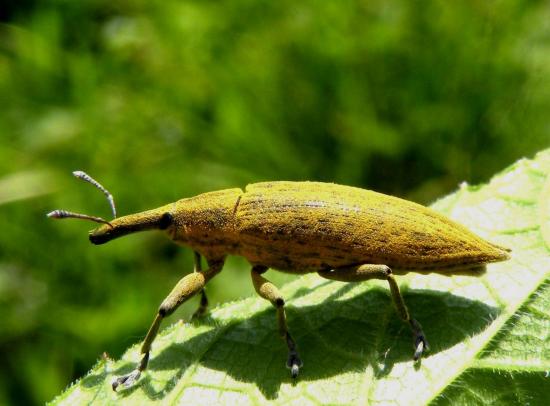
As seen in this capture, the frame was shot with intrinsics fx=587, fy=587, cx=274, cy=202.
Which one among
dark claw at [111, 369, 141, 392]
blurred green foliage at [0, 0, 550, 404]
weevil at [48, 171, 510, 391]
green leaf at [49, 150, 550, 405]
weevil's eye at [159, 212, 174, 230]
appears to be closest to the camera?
green leaf at [49, 150, 550, 405]

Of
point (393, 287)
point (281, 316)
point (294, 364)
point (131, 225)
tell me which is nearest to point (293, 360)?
point (294, 364)

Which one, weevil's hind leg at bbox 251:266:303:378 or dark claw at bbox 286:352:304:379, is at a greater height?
weevil's hind leg at bbox 251:266:303:378

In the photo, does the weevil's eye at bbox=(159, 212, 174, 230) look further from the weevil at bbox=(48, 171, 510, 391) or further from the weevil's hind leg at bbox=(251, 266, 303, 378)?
the weevil's hind leg at bbox=(251, 266, 303, 378)

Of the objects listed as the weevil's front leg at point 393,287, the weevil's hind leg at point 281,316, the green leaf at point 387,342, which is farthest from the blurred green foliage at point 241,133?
the weevil's front leg at point 393,287

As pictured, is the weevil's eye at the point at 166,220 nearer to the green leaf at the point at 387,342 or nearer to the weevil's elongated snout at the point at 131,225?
the weevil's elongated snout at the point at 131,225

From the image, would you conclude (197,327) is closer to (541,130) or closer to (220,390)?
(220,390)

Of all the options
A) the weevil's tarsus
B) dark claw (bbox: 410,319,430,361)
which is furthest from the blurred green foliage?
dark claw (bbox: 410,319,430,361)

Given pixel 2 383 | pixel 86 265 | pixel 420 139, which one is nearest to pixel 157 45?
pixel 86 265
